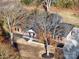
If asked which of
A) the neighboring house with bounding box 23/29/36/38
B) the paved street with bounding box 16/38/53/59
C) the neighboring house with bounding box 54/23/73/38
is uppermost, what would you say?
the neighboring house with bounding box 54/23/73/38

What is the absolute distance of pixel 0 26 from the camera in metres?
24.5

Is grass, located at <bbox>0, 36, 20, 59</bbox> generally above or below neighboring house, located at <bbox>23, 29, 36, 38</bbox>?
below

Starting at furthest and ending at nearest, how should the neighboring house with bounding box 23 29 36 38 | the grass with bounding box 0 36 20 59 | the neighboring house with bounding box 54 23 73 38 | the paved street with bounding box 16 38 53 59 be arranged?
the neighboring house with bounding box 23 29 36 38 → the neighboring house with bounding box 54 23 73 38 → the paved street with bounding box 16 38 53 59 → the grass with bounding box 0 36 20 59

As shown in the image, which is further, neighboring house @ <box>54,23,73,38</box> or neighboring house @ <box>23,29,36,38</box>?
neighboring house @ <box>23,29,36,38</box>

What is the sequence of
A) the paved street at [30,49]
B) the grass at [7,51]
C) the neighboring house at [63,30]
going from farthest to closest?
the neighboring house at [63,30], the paved street at [30,49], the grass at [7,51]

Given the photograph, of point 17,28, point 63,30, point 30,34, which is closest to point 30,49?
point 30,34

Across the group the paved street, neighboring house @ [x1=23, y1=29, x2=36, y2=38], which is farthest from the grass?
neighboring house @ [x1=23, y1=29, x2=36, y2=38]

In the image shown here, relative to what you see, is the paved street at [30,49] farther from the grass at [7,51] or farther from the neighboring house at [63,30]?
the neighboring house at [63,30]

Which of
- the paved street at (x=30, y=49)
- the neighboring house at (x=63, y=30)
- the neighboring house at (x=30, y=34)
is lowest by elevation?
the paved street at (x=30, y=49)

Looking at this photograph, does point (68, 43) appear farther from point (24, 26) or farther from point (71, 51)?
point (24, 26)

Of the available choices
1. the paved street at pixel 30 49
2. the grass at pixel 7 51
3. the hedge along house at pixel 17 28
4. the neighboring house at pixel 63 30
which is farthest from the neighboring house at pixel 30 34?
the neighboring house at pixel 63 30

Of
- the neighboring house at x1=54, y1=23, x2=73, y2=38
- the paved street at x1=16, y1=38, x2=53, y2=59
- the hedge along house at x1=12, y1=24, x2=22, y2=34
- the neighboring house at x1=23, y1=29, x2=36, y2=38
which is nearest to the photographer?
the paved street at x1=16, y1=38, x2=53, y2=59

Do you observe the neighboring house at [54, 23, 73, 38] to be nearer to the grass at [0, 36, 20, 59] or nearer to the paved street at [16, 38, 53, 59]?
the paved street at [16, 38, 53, 59]

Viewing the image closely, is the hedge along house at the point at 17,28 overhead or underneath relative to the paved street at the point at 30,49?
overhead
